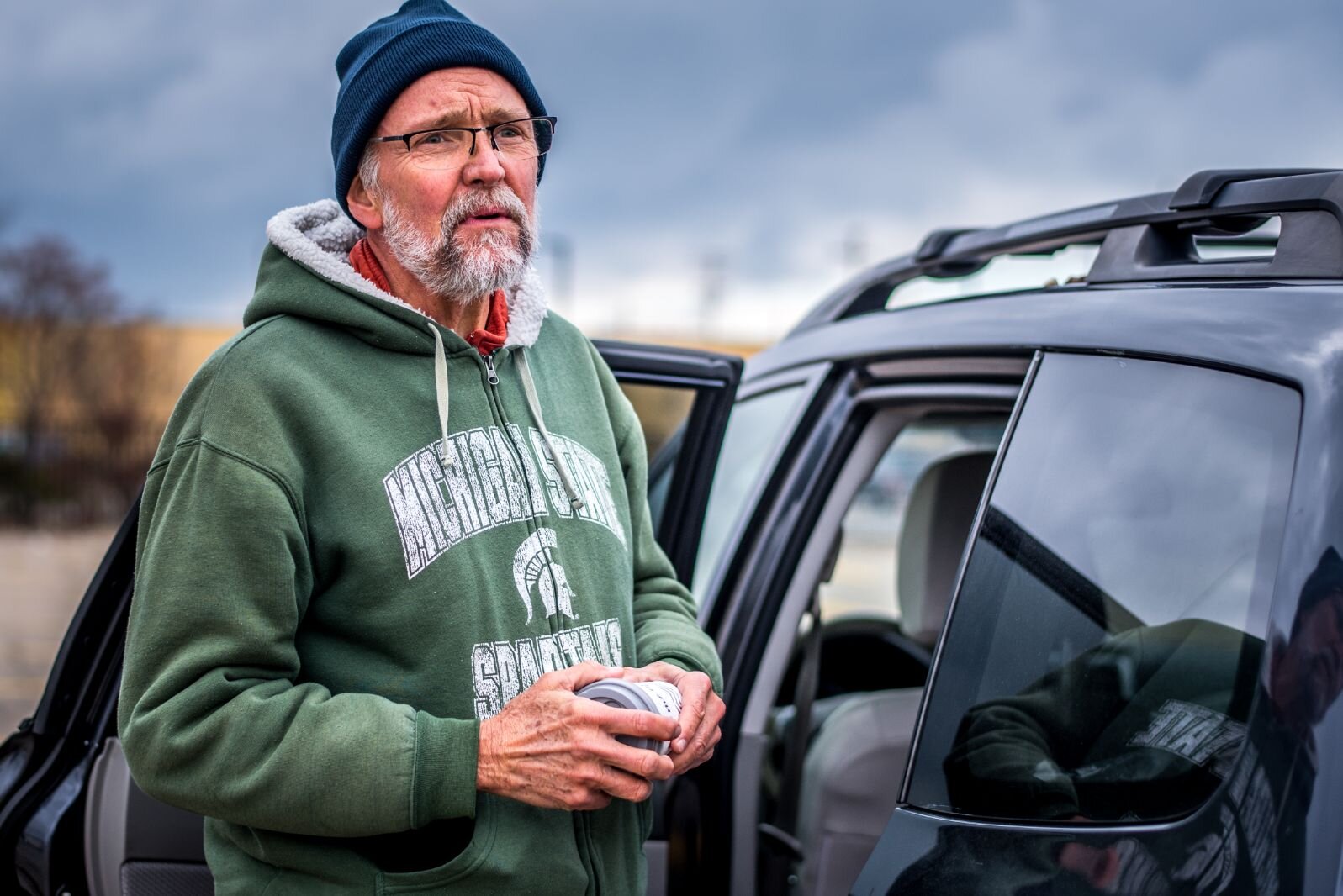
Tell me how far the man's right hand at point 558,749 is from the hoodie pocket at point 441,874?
0.24 feet

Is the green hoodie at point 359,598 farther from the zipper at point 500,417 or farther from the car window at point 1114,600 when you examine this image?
the car window at point 1114,600

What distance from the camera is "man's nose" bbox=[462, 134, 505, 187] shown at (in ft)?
6.11

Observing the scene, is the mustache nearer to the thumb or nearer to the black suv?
the black suv

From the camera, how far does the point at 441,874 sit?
1.58 metres

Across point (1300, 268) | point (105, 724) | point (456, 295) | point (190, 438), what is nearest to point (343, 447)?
point (190, 438)

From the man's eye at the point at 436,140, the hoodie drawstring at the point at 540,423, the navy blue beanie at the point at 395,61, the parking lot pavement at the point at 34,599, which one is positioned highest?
the navy blue beanie at the point at 395,61

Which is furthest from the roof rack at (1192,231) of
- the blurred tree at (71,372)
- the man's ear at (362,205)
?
the blurred tree at (71,372)

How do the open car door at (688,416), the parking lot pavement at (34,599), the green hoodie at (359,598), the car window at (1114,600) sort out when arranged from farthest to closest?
the parking lot pavement at (34,599), the open car door at (688,416), the green hoodie at (359,598), the car window at (1114,600)

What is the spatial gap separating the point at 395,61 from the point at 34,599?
13.9 metres

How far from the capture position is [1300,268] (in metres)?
1.55

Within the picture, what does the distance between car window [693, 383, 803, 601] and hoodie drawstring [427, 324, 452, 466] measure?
110cm

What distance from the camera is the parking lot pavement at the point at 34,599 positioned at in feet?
31.2

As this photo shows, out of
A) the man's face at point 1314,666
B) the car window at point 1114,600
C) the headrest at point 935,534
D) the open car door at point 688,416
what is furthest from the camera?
the headrest at point 935,534

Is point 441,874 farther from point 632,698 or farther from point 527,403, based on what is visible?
point 527,403
